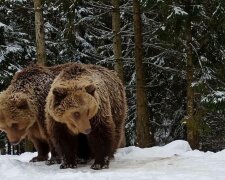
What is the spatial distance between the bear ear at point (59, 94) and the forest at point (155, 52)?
7241 mm

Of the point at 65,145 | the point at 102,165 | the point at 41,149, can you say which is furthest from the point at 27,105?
the point at 102,165

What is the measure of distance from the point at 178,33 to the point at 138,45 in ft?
4.50

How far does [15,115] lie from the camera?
7.28 m

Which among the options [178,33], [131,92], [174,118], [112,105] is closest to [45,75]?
[112,105]

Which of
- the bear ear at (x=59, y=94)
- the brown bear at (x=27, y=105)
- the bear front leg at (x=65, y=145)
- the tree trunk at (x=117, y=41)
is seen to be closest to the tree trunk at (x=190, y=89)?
the tree trunk at (x=117, y=41)

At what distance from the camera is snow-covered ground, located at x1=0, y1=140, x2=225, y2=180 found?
17.7 ft

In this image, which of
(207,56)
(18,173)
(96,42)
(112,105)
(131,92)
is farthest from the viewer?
(96,42)

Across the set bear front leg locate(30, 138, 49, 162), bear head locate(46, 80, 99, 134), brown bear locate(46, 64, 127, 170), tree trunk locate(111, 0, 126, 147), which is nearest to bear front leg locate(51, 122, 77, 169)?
brown bear locate(46, 64, 127, 170)

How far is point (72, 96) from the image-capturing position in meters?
6.34

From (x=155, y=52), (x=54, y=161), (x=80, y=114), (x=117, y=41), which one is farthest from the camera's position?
(x=155, y=52)

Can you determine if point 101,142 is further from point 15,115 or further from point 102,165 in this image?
point 15,115

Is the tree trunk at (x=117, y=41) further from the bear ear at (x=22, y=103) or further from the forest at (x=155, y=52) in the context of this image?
the bear ear at (x=22, y=103)

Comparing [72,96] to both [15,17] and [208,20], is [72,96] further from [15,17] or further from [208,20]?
[15,17]

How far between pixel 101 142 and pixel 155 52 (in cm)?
1318
